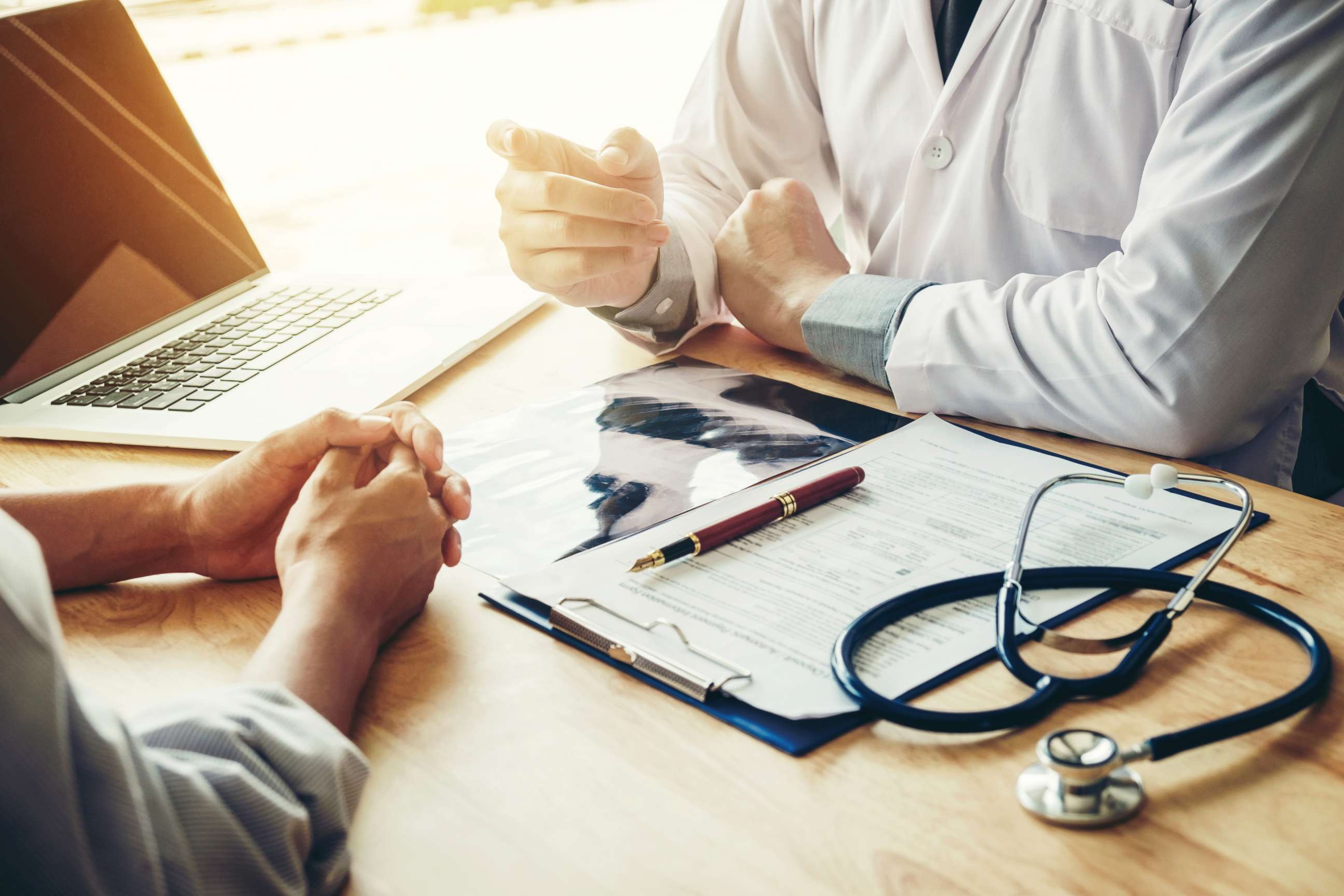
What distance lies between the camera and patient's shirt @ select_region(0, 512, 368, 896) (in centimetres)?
33

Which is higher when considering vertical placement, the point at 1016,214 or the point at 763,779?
the point at 1016,214

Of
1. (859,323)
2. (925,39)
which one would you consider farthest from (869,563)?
(925,39)

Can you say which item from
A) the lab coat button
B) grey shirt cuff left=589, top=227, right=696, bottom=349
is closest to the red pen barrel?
grey shirt cuff left=589, top=227, right=696, bottom=349

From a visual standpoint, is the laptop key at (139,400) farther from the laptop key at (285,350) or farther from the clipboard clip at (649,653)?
the clipboard clip at (649,653)

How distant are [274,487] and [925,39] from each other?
0.82 meters

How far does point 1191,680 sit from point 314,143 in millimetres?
2285

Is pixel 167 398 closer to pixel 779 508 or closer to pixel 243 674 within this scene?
pixel 243 674

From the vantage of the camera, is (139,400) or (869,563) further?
(139,400)

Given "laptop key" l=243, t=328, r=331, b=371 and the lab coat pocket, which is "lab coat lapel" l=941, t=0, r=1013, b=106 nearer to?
the lab coat pocket

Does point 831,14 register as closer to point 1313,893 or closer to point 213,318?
point 213,318

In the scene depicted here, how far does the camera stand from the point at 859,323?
911 millimetres

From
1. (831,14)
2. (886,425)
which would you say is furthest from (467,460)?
(831,14)

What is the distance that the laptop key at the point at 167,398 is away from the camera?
0.98 meters

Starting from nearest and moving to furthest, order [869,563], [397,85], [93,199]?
[869,563] < [93,199] < [397,85]
